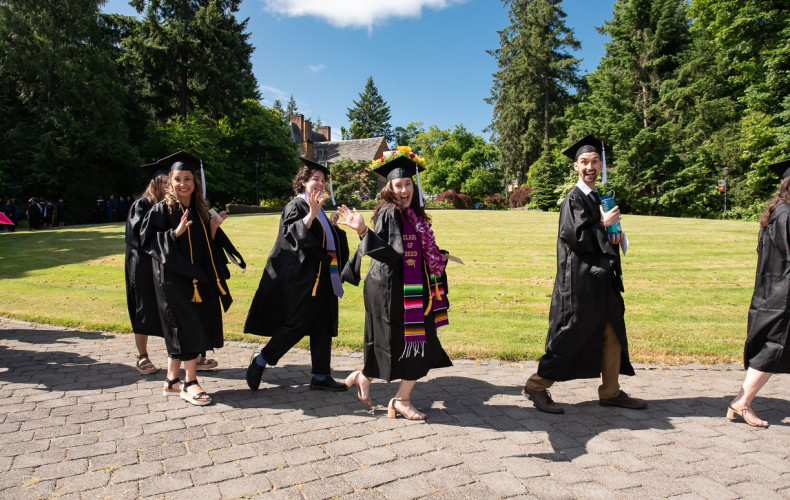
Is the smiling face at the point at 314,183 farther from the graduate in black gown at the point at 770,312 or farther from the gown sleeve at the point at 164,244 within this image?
the graduate in black gown at the point at 770,312

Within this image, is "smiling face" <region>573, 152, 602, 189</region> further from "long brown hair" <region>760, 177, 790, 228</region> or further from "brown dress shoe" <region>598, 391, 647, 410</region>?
"brown dress shoe" <region>598, 391, 647, 410</region>

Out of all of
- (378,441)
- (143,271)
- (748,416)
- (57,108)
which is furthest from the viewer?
(57,108)

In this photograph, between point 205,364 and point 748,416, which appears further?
point 205,364

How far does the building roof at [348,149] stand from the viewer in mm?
69062

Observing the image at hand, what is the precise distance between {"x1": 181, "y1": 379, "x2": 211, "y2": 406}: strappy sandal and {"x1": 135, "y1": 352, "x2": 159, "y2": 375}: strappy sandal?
1.05m

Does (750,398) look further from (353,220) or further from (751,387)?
(353,220)

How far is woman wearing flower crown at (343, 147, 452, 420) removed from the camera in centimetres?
401

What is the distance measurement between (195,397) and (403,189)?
2597 mm

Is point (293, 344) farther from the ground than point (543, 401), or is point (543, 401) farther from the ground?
point (293, 344)

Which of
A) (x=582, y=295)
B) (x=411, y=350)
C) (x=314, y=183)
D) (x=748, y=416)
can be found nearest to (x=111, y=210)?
(x=314, y=183)

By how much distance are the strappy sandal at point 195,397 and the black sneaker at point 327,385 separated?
0.96m

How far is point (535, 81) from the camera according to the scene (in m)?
45.6

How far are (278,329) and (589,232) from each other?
114 inches

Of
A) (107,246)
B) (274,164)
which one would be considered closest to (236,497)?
(107,246)
